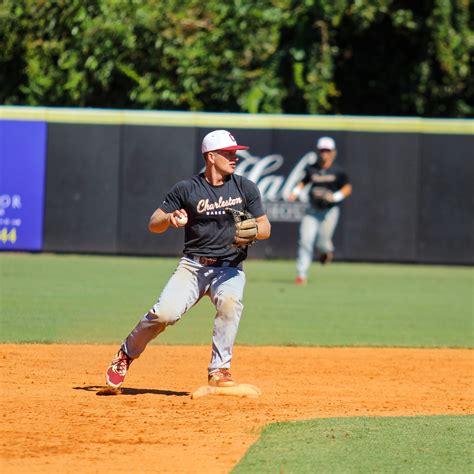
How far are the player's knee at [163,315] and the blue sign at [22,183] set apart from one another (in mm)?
13707

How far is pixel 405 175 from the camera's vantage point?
21.9 metres

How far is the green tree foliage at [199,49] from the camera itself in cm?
2466

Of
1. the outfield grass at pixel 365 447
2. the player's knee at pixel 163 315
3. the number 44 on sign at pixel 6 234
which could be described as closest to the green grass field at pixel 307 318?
the outfield grass at pixel 365 447

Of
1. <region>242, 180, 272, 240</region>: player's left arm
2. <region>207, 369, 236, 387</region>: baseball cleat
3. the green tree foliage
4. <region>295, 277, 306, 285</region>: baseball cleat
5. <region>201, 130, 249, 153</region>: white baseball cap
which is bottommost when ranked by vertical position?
<region>207, 369, 236, 387</region>: baseball cleat

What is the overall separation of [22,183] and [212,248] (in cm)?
1368

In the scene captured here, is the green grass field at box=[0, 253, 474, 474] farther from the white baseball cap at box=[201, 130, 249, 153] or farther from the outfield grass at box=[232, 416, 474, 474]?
the white baseball cap at box=[201, 130, 249, 153]

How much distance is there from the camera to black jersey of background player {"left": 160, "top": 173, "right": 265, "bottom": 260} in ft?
26.7

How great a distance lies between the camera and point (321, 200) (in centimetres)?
1711

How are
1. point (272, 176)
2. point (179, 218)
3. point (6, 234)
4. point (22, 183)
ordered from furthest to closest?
point (272, 176) < point (22, 183) < point (6, 234) < point (179, 218)

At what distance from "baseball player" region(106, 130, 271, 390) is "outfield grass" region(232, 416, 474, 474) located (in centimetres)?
118

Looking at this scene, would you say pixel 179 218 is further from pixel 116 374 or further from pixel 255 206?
pixel 116 374

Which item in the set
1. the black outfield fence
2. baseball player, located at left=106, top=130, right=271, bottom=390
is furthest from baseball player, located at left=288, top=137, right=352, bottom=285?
baseball player, located at left=106, top=130, right=271, bottom=390

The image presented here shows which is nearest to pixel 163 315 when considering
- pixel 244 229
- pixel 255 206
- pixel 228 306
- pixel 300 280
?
pixel 228 306

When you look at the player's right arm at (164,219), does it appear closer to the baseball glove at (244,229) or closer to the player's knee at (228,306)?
the baseball glove at (244,229)
